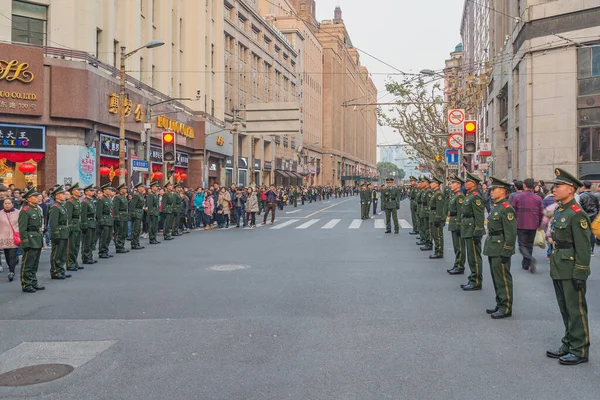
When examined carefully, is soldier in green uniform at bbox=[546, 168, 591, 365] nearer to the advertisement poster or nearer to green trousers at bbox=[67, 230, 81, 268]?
green trousers at bbox=[67, 230, 81, 268]

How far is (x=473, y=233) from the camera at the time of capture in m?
9.18

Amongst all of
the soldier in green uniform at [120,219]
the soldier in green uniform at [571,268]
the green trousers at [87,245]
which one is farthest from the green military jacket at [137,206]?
the soldier in green uniform at [571,268]

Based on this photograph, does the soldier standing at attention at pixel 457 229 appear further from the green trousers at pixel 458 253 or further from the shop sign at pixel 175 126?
the shop sign at pixel 175 126

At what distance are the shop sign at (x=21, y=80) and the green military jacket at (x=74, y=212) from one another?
14.1 m

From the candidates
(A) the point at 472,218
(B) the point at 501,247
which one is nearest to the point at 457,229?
(A) the point at 472,218

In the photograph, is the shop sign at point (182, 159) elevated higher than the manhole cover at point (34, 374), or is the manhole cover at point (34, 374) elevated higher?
the shop sign at point (182, 159)

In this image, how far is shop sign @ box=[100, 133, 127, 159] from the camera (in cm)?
2748

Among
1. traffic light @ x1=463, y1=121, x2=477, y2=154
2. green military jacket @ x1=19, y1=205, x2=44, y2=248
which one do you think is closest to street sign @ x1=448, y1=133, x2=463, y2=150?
traffic light @ x1=463, y1=121, x2=477, y2=154

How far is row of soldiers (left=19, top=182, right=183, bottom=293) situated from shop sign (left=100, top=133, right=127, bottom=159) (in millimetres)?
10049

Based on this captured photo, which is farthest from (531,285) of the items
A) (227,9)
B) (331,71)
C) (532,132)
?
(331,71)

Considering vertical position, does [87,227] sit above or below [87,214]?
below

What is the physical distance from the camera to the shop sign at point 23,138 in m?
23.4

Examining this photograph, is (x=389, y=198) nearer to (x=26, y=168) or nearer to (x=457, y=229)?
(x=457, y=229)

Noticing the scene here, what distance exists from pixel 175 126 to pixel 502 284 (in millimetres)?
32780
